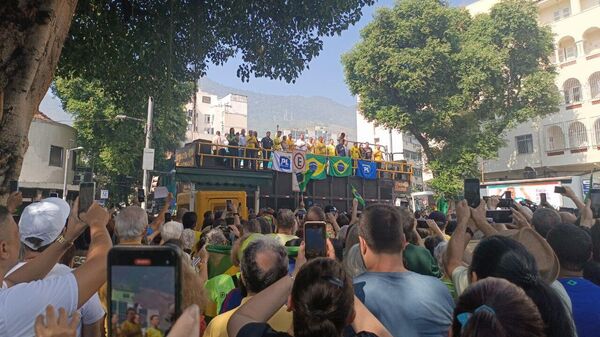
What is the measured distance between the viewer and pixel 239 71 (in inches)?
402

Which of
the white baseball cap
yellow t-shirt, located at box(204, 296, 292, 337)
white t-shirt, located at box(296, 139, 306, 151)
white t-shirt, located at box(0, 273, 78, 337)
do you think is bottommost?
yellow t-shirt, located at box(204, 296, 292, 337)

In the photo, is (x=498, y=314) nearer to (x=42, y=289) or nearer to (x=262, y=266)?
(x=262, y=266)

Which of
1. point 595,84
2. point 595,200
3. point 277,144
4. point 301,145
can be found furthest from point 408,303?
point 595,84

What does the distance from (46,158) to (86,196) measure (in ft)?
89.9

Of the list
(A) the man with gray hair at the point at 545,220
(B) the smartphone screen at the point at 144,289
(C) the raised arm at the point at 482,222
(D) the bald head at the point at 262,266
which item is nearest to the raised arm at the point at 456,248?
(C) the raised arm at the point at 482,222

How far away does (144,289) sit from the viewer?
4.05 ft

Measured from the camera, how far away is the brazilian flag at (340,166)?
13961 millimetres

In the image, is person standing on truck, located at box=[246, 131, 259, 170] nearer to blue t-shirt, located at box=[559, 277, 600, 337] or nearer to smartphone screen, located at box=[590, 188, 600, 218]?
smartphone screen, located at box=[590, 188, 600, 218]

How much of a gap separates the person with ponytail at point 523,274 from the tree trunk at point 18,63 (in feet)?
17.2

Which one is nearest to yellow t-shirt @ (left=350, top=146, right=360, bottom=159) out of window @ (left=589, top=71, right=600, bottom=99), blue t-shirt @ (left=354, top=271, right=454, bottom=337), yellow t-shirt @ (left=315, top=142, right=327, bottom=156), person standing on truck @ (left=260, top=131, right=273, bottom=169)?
yellow t-shirt @ (left=315, top=142, right=327, bottom=156)

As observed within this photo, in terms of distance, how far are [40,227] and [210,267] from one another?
75.9 inches

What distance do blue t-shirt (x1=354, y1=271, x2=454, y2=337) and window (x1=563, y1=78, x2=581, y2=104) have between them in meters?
32.2

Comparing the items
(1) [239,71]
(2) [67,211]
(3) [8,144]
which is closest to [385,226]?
(2) [67,211]

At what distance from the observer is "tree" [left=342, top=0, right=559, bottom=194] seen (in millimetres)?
22375
